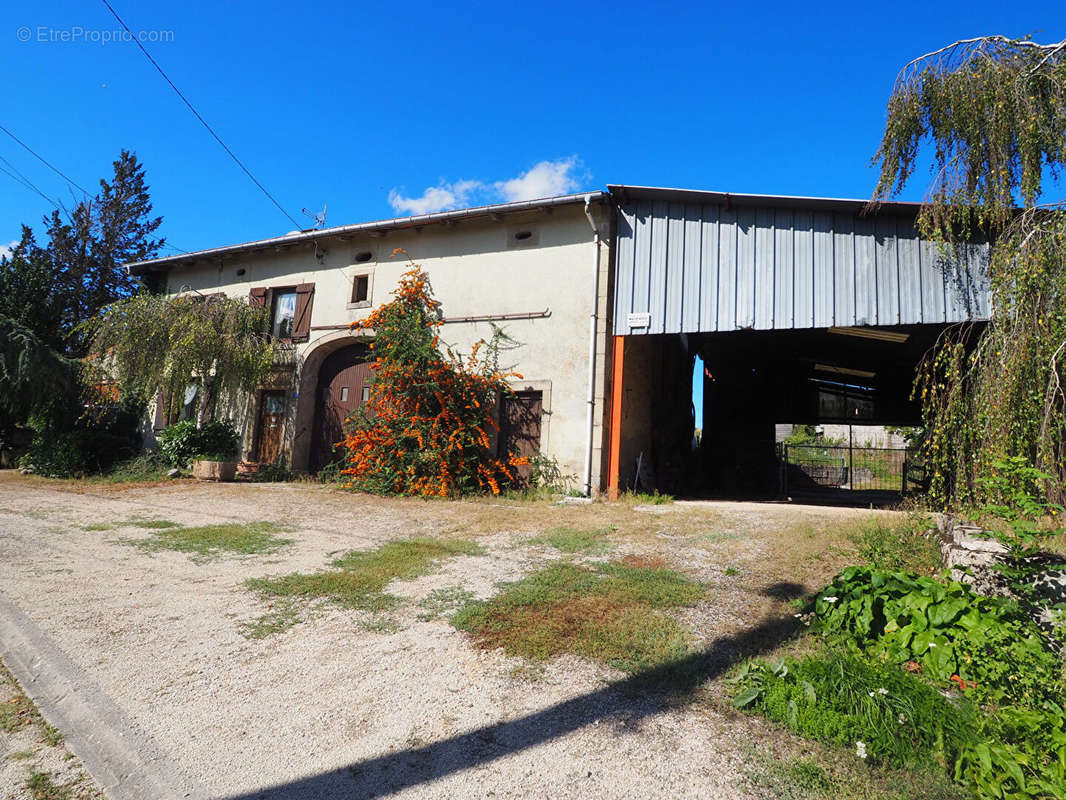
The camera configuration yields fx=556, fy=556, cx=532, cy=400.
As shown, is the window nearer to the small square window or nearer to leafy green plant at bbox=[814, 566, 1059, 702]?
the small square window

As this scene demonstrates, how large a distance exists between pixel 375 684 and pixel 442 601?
1.25m

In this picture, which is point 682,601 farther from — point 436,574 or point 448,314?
point 448,314

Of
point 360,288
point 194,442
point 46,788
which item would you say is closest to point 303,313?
point 360,288

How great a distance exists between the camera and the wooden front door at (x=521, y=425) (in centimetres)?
1025

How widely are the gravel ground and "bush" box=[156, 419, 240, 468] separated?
676cm

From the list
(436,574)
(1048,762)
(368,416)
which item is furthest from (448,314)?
(1048,762)

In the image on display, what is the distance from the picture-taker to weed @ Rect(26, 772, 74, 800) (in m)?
1.97

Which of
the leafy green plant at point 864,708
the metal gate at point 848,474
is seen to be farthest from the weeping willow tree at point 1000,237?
the metal gate at point 848,474

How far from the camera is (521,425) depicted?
34.2 ft

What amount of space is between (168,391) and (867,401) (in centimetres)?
1951

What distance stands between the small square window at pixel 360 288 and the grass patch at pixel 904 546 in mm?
10359

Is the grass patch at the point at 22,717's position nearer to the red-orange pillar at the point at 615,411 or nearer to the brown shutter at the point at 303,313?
the red-orange pillar at the point at 615,411

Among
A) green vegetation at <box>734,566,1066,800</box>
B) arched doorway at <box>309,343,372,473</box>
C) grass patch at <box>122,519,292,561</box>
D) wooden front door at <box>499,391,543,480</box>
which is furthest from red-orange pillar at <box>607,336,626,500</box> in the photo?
green vegetation at <box>734,566,1066,800</box>

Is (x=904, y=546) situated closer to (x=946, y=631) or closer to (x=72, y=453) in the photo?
(x=946, y=631)
